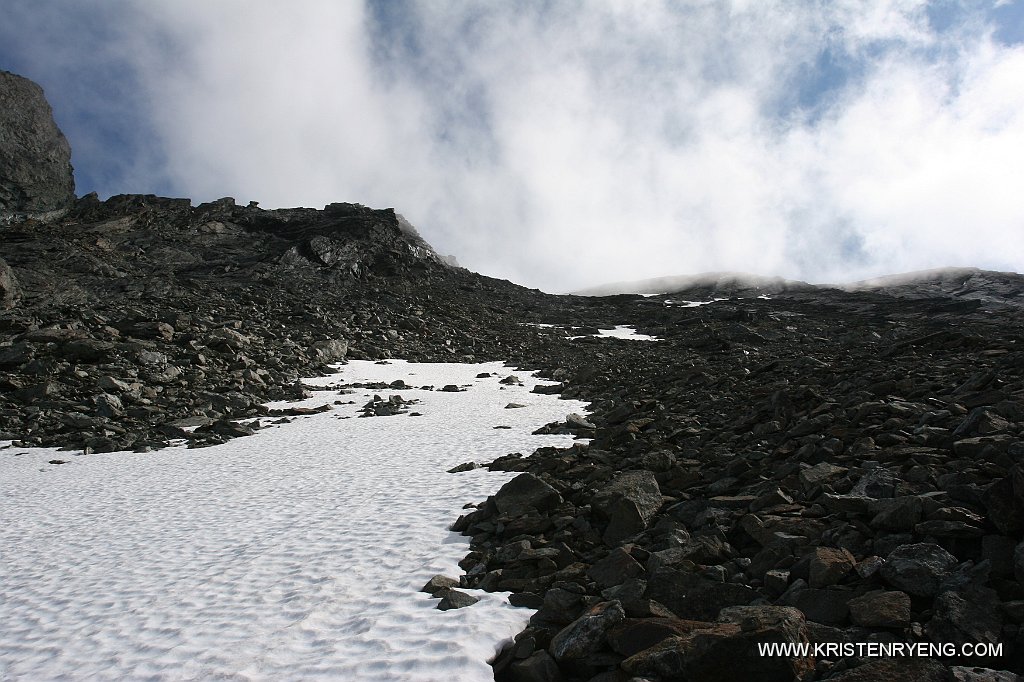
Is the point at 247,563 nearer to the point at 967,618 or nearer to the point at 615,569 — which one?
the point at 615,569

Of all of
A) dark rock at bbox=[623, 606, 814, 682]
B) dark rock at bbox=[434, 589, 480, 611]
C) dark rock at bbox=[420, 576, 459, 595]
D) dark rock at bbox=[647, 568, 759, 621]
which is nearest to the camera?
dark rock at bbox=[623, 606, 814, 682]

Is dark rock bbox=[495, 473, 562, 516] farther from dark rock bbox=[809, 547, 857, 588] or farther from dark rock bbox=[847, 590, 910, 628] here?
dark rock bbox=[847, 590, 910, 628]

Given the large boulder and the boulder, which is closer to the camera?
the boulder

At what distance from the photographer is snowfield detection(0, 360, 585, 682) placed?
18.8 feet

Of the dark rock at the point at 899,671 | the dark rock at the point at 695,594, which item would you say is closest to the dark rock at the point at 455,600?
the dark rock at the point at 695,594

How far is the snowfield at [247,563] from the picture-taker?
5.73 meters

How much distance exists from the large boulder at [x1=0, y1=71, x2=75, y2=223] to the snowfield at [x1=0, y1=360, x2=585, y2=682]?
5386 cm

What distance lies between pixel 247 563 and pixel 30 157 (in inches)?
2898

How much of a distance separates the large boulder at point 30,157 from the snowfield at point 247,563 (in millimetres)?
53857

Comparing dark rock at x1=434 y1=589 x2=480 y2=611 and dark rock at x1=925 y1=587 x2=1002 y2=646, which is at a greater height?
dark rock at x1=925 y1=587 x2=1002 y2=646

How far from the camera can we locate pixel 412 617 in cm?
625

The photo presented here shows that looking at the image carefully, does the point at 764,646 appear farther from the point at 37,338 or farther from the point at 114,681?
the point at 37,338

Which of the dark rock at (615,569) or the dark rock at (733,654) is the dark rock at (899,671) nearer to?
the dark rock at (733,654)

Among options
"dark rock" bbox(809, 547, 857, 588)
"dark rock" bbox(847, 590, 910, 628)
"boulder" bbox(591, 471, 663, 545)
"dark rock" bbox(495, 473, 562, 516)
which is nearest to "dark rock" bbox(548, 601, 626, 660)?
"dark rock" bbox(809, 547, 857, 588)
